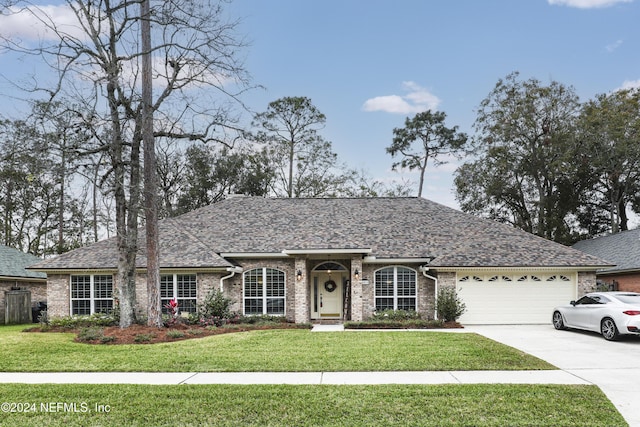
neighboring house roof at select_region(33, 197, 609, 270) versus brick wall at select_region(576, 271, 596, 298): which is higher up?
neighboring house roof at select_region(33, 197, 609, 270)

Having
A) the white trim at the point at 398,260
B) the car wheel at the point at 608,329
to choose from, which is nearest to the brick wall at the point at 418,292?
the white trim at the point at 398,260

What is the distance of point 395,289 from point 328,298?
3103 millimetres

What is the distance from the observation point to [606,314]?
1334cm

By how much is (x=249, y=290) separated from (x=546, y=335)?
35.5 ft

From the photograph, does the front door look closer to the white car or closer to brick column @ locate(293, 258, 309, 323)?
brick column @ locate(293, 258, 309, 323)

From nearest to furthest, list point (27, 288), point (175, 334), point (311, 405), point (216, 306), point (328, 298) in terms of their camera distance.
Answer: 1. point (311, 405)
2. point (175, 334)
3. point (216, 306)
4. point (328, 298)
5. point (27, 288)

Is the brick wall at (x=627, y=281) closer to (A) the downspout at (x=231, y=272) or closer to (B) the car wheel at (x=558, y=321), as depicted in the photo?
(B) the car wheel at (x=558, y=321)

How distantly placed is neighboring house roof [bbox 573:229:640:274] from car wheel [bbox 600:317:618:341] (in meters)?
9.03

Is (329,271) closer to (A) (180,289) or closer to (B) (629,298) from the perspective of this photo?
(A) (180,289)

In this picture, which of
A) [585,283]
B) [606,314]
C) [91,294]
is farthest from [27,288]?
[585,283]

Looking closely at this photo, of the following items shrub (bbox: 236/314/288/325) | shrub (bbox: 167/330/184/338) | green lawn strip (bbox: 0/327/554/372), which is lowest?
shrub (bbox: 236/314/288/325)

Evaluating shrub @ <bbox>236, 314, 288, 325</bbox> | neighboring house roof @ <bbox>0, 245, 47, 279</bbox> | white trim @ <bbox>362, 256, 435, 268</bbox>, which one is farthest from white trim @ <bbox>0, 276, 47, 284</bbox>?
white trim @ <bbox>362, 256, 435, 268</bbox>

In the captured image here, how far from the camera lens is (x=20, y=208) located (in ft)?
127

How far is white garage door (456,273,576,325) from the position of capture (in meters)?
18.1
